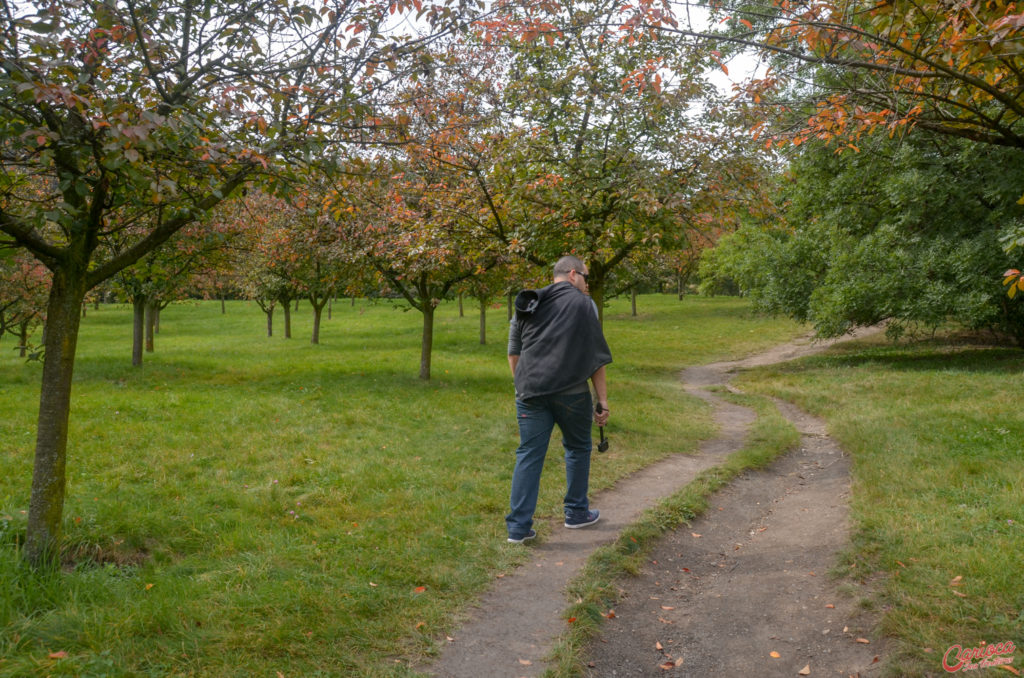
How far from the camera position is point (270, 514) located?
19.4 ft

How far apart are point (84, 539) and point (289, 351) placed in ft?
62.5

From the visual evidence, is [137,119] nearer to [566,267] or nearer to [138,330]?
[566,267]

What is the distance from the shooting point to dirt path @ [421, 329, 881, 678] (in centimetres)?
379

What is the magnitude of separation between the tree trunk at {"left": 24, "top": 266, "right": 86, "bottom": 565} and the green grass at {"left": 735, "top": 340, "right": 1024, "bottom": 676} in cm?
503

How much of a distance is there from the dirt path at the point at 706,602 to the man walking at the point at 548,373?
1.77 feet

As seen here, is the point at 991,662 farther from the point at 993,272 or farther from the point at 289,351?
the point at 289,351

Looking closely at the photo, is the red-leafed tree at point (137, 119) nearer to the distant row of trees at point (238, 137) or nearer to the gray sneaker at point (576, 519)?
the distant row of trees at point (238, 137)

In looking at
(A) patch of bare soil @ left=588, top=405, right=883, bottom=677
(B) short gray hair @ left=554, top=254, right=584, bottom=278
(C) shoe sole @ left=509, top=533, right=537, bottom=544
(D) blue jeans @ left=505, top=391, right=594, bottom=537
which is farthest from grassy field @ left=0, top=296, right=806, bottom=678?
(B) short gray hair @ left=554, top=254, right=584, bottom=278

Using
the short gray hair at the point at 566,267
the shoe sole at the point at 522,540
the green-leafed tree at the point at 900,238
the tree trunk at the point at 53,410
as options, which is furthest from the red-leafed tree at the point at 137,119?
the green-leafed tree at the point at 900,238

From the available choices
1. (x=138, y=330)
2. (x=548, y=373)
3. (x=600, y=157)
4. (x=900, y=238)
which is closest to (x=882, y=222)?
(x=900, y=238)

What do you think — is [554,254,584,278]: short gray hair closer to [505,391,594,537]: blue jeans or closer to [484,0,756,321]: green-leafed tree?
[505,391,594,537]: blue jeans

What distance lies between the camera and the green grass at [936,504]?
3.84 m

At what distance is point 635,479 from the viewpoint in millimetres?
7719

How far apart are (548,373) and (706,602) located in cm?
199
